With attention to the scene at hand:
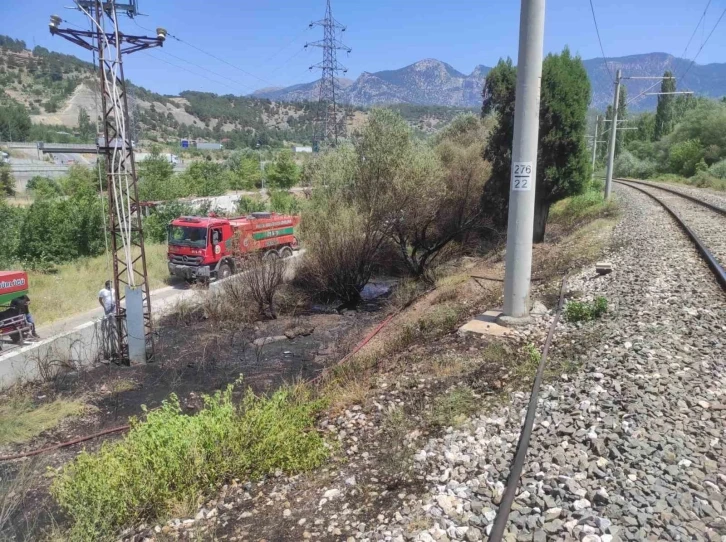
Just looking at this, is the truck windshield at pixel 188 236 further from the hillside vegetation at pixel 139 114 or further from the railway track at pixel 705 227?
the hillside vegetation at pixel 139 114

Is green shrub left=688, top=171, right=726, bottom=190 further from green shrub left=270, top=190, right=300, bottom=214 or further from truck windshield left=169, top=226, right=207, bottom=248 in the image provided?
truck windshield left=169, top=226, right=207, bottom=248

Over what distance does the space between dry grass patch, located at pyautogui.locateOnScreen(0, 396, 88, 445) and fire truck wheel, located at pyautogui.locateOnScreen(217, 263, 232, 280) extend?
1076 centimetres

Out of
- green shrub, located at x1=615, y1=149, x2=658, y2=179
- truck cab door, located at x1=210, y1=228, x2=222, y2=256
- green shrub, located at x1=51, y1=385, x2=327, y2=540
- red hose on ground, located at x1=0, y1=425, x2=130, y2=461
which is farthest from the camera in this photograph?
green shrub, located at x1=615, y1=149, x2=658, y2=179

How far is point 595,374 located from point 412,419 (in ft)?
6.87

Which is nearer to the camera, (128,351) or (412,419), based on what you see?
(412,419)

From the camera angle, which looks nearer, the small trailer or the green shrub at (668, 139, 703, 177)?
the small trailer

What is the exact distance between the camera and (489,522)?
362 cm

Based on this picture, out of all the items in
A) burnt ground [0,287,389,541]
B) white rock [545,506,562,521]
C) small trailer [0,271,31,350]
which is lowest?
burnt ground [0,287,389,541]

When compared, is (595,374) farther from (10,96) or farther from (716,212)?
(10,96)

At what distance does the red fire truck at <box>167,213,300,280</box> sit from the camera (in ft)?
67.3

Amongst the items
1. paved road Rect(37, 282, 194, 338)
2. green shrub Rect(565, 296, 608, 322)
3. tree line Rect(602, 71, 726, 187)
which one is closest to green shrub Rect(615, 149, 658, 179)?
tree line Rect(602, 71, 726, 187)

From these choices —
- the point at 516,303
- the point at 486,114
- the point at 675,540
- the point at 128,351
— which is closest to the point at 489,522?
the point at 675,540

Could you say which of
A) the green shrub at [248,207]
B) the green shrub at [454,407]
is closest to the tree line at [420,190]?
the green shrub at [248,207]

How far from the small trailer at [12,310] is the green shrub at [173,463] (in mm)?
9147
